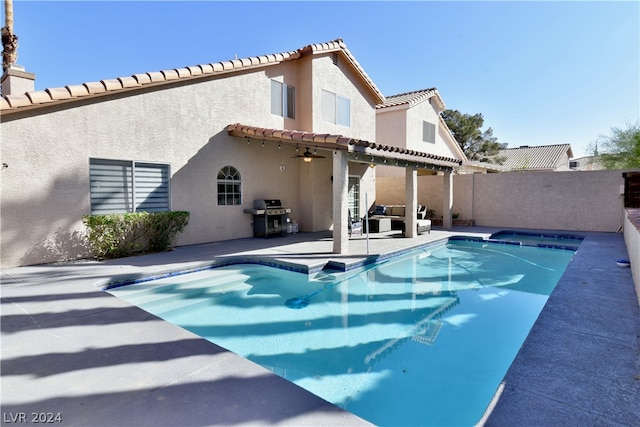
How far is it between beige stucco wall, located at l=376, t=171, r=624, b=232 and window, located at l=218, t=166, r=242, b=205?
509 inches

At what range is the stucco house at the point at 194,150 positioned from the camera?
29.8 ft

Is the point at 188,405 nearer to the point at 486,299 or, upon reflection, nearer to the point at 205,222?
the point at 486,299

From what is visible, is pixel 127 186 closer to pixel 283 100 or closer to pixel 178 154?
pixel 178 154

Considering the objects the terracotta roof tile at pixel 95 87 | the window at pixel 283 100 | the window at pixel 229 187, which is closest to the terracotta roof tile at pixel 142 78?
the terracotta roof tile at pixel 95 87

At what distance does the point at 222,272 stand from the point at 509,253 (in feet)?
35.9

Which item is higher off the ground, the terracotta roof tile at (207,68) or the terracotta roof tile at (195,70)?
the terracotta roof tile at (207,68)

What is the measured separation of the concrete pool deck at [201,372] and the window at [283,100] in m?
11.2

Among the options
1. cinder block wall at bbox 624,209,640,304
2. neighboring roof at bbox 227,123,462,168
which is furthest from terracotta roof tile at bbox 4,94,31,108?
cinder block wall at bbox 624,209,640,304

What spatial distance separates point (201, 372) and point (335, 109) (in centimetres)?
1552

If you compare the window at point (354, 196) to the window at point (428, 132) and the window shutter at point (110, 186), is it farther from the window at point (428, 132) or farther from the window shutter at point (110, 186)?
the window shutter at point (110, 186)

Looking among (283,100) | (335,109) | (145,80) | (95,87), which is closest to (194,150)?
(145,80)

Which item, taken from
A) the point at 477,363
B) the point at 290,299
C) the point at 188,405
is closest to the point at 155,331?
the point at 188,405

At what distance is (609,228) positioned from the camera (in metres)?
16.8

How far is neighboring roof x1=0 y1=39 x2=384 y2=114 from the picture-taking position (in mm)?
8539
